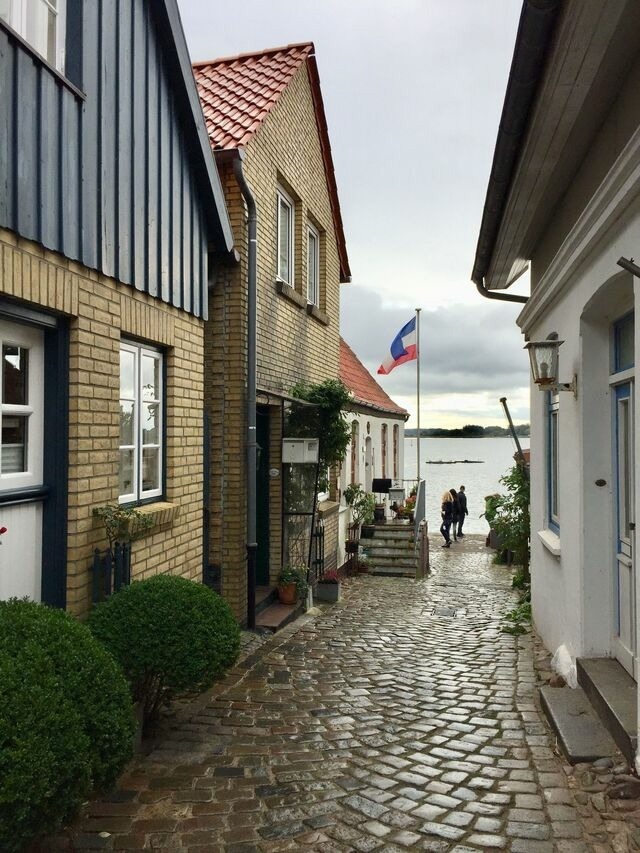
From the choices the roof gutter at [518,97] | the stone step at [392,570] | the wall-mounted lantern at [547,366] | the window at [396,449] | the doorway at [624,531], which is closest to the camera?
the roof gutter at [518,97]

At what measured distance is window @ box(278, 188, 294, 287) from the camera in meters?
10.2

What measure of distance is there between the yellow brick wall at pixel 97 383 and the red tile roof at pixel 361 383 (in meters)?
9.18

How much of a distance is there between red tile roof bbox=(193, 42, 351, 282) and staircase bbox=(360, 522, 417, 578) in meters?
7.66

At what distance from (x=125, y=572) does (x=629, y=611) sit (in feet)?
11.8

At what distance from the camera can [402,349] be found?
61.4ft

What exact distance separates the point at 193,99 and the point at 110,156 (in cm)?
161

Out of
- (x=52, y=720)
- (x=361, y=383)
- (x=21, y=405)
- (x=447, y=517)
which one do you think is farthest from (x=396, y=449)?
(x=52, y=720)

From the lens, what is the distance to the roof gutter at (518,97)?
3.76 m

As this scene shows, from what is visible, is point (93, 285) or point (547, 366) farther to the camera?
point (547, 366)

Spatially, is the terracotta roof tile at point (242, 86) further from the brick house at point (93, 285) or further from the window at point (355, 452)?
the window at point (355, 452)

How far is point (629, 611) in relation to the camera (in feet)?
16.4

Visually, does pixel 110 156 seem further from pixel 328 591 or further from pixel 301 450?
pixel 328 591

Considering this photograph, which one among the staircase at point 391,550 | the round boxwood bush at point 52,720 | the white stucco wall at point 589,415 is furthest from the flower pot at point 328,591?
the round boxwood bush at point 52,720

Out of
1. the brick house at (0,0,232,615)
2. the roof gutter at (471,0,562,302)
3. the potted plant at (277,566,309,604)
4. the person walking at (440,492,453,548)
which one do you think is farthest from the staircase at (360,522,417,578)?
the roof gutter at (471,0,562,302)
